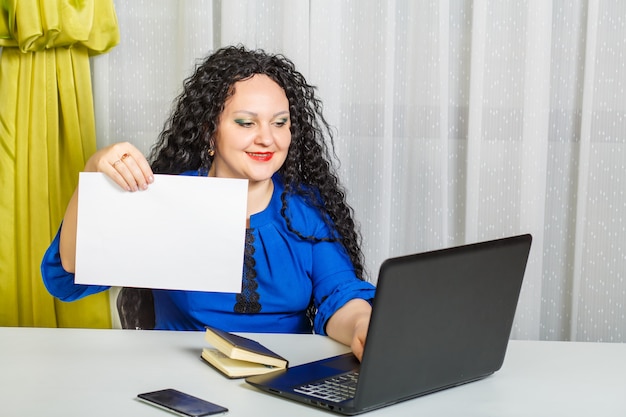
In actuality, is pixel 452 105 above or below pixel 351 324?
above

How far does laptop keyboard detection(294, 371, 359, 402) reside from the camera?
3.76ft

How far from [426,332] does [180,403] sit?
348 millimetres

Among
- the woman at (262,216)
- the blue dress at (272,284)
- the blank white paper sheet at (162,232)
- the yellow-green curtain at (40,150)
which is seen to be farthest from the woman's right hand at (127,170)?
the yellow-green curtain at (40,150)

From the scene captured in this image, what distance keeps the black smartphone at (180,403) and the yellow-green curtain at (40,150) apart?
1012 millimetres

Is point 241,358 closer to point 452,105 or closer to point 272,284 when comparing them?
point 272,284

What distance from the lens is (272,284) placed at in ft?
5.54

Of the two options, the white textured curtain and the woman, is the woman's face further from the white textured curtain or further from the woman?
the white textured curtain

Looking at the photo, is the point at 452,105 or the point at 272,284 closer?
the point at 272,284

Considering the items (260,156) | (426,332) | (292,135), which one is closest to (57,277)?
(260,156)

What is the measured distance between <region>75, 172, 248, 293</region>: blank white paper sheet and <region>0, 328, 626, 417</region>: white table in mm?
120

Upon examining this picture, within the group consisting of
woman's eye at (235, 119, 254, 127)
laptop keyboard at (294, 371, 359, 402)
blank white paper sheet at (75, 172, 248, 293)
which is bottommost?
laptop keyboard at (294, 371, 359, 402)

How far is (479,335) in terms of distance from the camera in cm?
124

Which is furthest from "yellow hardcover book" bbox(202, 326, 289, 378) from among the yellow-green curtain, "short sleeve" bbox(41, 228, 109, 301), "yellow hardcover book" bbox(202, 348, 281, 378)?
the yellow-green curtain

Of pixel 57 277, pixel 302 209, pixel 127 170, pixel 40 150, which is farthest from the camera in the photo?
pixel 40 150
